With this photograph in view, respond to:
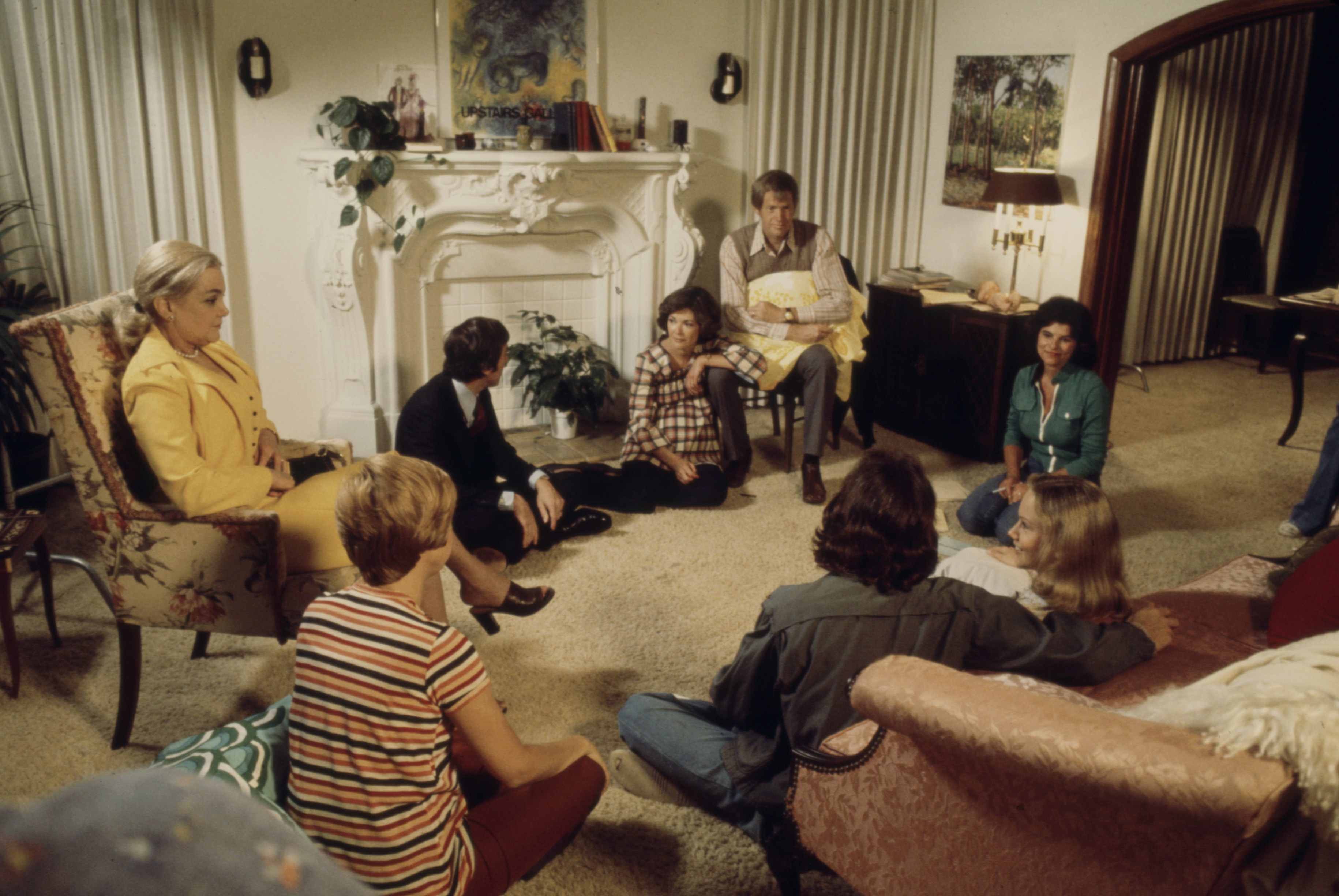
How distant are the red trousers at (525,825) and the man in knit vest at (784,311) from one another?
7.81ft

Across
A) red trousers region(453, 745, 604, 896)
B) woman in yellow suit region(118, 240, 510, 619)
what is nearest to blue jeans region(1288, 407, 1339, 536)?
red trousers region(453, 745, 604, 896)

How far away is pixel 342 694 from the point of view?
1.36m

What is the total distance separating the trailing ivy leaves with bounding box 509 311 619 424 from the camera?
454 centimetres

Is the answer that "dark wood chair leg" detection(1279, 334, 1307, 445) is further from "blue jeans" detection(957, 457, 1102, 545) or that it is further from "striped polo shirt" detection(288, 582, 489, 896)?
"striped polo shirt" detection(288, 582, 489, 896)

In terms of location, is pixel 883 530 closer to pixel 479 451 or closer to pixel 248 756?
pixel 248 756

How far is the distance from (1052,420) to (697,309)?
138 centimetres

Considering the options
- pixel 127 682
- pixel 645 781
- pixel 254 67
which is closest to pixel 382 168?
pixel 254 67

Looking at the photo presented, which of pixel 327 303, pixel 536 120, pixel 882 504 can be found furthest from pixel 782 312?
pixel 882 504

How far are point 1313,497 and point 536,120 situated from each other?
138 inches

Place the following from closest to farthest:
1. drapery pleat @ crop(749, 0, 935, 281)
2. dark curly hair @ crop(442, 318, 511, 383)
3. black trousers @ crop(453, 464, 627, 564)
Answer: dark curly hair @ crop(442, 318, 511, 383)
black trousers @ crop(453, 464, 627, 564)
drapery pleat @ crop(749, 0, 935, 281)

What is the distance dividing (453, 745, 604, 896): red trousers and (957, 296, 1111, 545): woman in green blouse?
206 centimetres

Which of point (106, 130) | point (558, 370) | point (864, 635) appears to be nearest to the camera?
point (864, 635)

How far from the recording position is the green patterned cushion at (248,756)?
55.6 inches

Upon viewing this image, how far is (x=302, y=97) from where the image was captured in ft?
13.5
